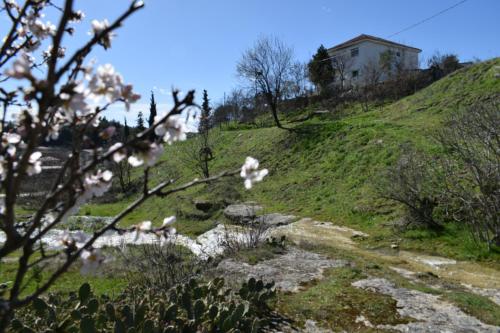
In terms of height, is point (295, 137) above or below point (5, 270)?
above

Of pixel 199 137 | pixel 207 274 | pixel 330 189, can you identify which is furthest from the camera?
pixel 199 137

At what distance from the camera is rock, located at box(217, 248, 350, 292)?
18.9ft

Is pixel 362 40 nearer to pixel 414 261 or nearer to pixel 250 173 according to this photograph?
pixel 414 261

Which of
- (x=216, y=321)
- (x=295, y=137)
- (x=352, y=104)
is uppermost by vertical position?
(x=352, y=104)

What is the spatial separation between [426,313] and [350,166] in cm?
1322

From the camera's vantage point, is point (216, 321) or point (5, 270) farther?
point (5, 270)

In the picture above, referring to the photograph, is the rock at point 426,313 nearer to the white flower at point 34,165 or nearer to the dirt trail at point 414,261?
the dirt trail at point 414,261

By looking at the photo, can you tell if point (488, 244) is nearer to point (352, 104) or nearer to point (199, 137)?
point (199, 137)

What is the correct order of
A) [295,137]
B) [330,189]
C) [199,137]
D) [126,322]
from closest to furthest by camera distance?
[126,322], [330,189], [295,137], [199,137]

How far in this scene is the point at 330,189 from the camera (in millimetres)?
16469

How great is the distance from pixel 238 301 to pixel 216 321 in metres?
0.89

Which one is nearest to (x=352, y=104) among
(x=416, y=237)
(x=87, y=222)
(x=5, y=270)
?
(x=87, y=222)

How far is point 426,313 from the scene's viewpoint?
458cm

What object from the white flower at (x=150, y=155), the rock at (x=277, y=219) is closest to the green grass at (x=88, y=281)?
the rock at (x=277, y=219)
